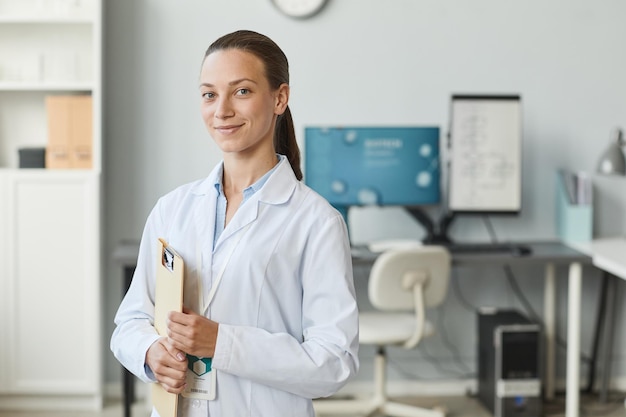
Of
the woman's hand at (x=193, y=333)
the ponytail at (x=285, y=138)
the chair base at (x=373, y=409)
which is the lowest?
the chair base at (x=373, y=409)

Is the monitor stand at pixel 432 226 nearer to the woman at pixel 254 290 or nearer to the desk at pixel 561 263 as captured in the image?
the desk at pixel 561 263

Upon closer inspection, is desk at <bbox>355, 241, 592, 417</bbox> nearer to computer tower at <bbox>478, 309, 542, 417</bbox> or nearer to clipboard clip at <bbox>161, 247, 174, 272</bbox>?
computer tower at <bbox>478, 309, 542, 417</bbox>

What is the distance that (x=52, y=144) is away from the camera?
398 cm

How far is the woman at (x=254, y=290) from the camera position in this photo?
134 centimetres

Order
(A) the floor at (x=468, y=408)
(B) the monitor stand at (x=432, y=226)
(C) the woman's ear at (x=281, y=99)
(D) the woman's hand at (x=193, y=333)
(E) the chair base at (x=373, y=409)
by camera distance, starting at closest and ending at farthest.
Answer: (D) the woman's hand at (x=193, y=333), (C) the woman's ear at (x=281, y=99), (E) the chair base at (x=373, y=409), (A) the floor at (x=468, y=408), (B) the monitor stand at (x=432, y=226)

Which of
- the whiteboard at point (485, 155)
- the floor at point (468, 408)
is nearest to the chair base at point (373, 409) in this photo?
the floor at point (468, 408)

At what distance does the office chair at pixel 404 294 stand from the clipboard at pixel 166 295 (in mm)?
2145

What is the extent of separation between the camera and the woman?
134cm

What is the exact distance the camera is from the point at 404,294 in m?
3.62

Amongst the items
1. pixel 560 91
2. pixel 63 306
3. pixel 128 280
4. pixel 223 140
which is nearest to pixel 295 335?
pixel 223 140

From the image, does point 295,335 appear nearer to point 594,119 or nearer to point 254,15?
point 254,15

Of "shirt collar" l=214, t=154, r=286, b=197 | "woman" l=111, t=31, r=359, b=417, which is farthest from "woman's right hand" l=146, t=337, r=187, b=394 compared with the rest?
"shirt collar" l=214, t=154, r=286, b=197

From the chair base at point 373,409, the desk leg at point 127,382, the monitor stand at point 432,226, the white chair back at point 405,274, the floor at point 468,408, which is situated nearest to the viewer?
the white chair back at point 405,274

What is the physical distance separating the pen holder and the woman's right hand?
313cm
